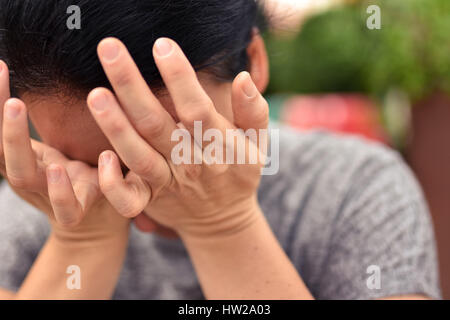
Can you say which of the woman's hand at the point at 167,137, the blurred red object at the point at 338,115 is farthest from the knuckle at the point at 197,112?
the blurred red object at the point at 338,115

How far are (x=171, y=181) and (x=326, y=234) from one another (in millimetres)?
341

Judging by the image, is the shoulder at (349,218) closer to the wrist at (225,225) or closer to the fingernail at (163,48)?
the wrist at (225,225)

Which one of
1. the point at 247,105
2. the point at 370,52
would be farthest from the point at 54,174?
the point at 370,52

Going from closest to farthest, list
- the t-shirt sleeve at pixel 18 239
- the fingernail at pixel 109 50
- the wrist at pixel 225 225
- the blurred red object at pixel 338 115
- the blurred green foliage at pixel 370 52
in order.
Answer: the fingernail at pixel 109 50, the wrist at pixel 225 225, the t-shirt sleeve at pixel 18 239, the blurred green foliage at pixel 370 52, the blurred red object at pixel 338 115

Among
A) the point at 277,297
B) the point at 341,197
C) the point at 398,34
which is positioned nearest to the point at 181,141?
the point at 277,297

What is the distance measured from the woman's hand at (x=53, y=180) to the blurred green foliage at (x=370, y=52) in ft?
1.35

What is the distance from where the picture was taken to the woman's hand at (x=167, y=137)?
0.44m

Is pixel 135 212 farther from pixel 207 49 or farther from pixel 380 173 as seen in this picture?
pixel 380 173

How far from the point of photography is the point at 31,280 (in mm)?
693

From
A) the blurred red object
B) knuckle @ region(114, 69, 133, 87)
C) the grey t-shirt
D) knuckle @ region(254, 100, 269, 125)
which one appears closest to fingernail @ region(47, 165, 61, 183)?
knuckle @ region(114, 69, 133, 87)

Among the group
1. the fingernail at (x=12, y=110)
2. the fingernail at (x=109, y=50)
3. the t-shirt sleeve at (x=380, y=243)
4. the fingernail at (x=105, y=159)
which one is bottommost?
the t-shirt sleeve at (x=380, y=243)
